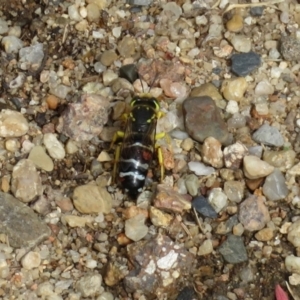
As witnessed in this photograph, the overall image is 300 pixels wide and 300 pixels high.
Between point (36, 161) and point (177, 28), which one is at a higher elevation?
point (177, 28)

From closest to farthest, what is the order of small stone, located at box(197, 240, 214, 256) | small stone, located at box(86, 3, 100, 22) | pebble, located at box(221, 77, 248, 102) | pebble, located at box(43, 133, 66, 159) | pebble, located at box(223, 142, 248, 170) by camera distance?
1. small stone, located at box(197, 240, 214, 256)
2. pebble, located at box(223, 142, 248, 170)
3. pebble, located at box(43, 133, 66, 159)
4. pebble, located at box(221, 77, 248, 102)
5. small stone, located at box(86, 3, 100, 22)

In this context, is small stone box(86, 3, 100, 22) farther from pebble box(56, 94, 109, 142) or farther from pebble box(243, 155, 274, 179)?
pebble box(243, 155, 274, 179)

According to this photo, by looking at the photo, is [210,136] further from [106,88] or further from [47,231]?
[47,231]

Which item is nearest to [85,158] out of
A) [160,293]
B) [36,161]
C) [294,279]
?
[36,161]

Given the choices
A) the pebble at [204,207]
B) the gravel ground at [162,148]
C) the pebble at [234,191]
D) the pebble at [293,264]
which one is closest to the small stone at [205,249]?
the gravel ground at [162,148]

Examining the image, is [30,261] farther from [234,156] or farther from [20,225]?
[234,156]

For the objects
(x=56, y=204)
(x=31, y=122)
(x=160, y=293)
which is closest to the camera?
(x=160, y=293)

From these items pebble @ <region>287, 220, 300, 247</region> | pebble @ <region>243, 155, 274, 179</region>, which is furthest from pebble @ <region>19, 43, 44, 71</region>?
pebble @ <region>287, 220, 300, 247</region>

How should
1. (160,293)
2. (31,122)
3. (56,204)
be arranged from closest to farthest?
(160,293) < (56,204) < (31,122)
